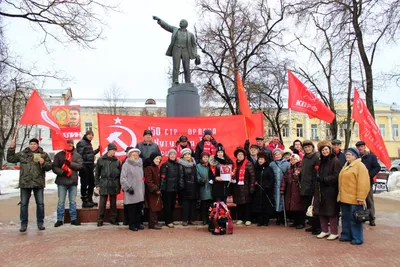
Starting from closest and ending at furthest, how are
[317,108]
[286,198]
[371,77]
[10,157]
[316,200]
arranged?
[316,200] < [10,157] < [286,198] < [317,108] < [371,77]

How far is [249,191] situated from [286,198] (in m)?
0.79

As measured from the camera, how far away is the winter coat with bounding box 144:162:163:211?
757 cm

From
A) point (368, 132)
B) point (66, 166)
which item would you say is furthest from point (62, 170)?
point (368, 132)

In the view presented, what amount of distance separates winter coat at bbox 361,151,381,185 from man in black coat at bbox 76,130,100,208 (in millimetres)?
6112

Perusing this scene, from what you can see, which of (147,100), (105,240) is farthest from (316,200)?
(147,100)

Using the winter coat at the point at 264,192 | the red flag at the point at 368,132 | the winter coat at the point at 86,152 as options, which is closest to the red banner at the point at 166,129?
the winter coat at the point at 86,152

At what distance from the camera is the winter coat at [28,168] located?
7344 millimetres

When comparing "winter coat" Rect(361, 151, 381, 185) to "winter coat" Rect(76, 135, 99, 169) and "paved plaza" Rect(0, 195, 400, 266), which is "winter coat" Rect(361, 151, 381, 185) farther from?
"winter coat" Rect(76, 135, 99, 169)

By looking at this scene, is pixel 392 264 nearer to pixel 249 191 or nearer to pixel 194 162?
pixel 249 191

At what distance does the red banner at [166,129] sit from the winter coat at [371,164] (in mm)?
3219

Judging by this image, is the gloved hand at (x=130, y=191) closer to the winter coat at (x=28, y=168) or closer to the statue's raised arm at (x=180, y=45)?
the winter coat at (x=28, y=168)

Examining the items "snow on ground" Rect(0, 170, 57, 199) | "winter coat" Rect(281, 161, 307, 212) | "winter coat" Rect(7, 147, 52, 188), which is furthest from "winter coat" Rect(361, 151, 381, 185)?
"snow on ground" Rect(0, 170, 57, 199)

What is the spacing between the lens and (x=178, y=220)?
8438 millimetres

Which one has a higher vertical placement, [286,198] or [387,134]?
[387,134]
